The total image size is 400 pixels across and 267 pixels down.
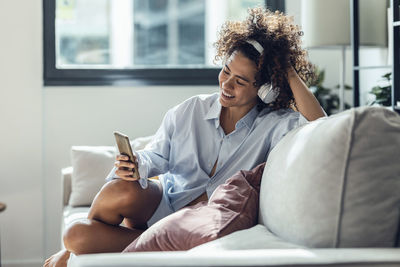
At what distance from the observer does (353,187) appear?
1085 mm

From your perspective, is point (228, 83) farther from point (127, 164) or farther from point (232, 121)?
point (127, 164)

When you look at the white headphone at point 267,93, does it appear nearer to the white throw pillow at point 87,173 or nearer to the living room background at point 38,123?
the white throw pillow at point 87,173

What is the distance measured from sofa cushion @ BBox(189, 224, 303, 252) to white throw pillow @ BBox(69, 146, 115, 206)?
1623 mm

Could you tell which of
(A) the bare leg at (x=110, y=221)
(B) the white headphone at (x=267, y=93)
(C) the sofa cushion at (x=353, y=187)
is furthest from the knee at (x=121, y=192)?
(C) the sofa cushion at (x=353, y=187)

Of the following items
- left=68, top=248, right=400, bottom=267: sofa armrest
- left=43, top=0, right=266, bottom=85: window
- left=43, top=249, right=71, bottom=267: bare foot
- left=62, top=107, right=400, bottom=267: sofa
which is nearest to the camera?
left=68, top=248, right=400, bottom=267: sofa armrest

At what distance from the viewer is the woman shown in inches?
74.4

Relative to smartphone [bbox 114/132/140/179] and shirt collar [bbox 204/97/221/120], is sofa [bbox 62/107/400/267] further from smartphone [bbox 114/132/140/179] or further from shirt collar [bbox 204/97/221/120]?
shirt collar [bbox 204/97/221/120]

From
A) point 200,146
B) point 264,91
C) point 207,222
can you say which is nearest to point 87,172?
point 200,146

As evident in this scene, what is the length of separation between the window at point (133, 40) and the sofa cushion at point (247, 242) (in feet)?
7.47

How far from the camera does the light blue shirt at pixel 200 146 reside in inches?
76.3

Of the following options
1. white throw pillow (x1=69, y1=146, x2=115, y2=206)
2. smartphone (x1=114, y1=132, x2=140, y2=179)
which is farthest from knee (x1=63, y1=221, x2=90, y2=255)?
white throw pillow (x1=69, y1=146, x2=115, y2=206)

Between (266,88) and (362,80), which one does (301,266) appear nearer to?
(266,88)

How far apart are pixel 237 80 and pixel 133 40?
1755 millimetres

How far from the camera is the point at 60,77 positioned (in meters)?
3.32
